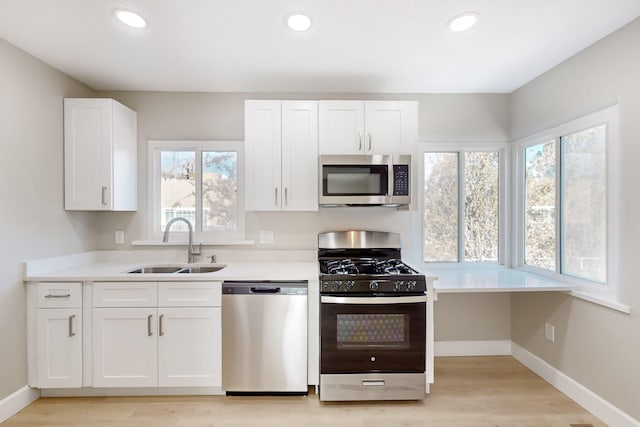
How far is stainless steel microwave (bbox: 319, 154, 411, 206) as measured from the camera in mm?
2506

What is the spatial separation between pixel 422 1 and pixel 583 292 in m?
2.12

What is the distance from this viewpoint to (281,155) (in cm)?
259

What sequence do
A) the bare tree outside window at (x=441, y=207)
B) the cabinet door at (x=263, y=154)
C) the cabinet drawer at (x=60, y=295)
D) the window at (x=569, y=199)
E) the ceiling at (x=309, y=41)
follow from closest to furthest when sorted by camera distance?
the ceiling at (x=309, y=41), the window at (x=569, y=199), the cabinet drawer at (x=60, y=295), the cabinet door at (x=263, y=154), the bare tree outside window at (x=441, y=207)

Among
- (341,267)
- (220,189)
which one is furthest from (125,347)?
(341,267)

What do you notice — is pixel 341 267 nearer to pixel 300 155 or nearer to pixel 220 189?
pixel 300 155

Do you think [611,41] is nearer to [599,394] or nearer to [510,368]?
[599,394]

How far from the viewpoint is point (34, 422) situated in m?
2.05

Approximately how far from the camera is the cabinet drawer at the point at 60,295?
87.1 inches

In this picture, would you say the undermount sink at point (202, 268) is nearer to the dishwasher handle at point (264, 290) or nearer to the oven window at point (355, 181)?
the dishwasher handle at point (264, 290)

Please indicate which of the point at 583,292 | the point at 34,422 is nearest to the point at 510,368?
the point at 583,292

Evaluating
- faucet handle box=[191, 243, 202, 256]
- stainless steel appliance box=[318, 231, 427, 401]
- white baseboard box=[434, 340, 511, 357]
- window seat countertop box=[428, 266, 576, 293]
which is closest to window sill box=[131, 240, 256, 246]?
faucet handle box=[191, 243, 202, 256]

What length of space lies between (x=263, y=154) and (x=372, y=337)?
1586 millimetres

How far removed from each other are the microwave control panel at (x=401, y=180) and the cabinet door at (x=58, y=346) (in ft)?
7.94

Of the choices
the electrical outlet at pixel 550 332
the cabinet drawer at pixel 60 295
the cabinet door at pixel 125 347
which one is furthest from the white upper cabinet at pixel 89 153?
the electrical outlet at pixel 550 332
